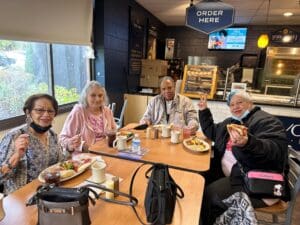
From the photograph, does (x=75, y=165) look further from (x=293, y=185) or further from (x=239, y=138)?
(x=293, y=185)

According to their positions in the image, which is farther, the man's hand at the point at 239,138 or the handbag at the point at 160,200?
the man's hand at the point at 239,138

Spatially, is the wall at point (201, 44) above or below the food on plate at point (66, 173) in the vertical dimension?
above

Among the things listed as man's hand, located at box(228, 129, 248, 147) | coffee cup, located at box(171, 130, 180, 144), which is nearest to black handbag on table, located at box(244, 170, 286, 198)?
man's hand, located at box(228, 129, 248, 147)

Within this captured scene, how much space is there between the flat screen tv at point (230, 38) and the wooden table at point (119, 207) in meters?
5.52

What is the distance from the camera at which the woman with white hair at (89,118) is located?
2037 millimetres

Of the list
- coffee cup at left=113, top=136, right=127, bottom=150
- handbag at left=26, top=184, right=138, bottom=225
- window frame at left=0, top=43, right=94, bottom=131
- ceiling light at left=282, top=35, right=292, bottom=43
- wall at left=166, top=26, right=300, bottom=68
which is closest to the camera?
handbag at left=26, top=184, right=138, bottom=225

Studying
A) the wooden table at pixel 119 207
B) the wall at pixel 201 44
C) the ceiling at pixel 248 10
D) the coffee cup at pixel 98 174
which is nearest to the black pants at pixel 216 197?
the wooden table at pixel 119 207

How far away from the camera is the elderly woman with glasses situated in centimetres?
124

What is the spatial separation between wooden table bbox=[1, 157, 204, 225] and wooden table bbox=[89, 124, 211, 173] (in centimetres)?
18

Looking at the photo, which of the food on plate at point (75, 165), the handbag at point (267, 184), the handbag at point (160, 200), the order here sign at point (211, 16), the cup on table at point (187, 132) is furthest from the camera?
the order here sign at point (211, 16)

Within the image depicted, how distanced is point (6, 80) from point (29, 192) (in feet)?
5.72

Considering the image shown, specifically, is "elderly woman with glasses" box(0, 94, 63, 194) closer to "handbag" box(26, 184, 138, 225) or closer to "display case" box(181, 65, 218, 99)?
"handbag" box(26, 184, 138, 225)

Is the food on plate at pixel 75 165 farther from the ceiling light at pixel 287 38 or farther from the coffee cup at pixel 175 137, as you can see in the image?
the ceiling light at pixel 287 38

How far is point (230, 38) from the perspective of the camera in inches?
238
